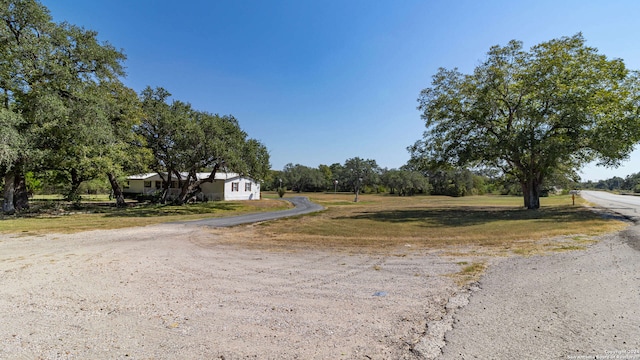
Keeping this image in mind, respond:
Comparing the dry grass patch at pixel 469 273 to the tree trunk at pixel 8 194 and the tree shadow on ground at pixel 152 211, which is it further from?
the tree trunk at pixel 8 194

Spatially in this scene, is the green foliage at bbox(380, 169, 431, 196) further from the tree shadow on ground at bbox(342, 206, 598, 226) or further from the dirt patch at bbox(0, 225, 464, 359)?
the dirt patch at bbox(0, 225, 464, 359)

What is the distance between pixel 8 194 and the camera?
807 inches

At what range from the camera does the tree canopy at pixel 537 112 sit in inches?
819

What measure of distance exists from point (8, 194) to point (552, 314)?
93.9ft

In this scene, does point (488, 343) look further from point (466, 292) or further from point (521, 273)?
point (521, 273)

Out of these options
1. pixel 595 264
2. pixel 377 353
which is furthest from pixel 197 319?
pixel 595 264

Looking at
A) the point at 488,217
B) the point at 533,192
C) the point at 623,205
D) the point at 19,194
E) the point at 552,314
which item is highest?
the point at 533,192

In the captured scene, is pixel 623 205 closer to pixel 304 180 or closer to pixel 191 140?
pixel 191 140

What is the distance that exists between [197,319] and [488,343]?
12.2ft

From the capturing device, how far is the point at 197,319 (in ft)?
14.3

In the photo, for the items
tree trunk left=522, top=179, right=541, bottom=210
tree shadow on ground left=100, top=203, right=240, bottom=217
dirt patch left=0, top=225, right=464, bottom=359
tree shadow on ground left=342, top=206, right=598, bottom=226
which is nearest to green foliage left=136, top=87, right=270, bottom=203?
tree shadow on ground left=100, top=203, right=240, bottom=217

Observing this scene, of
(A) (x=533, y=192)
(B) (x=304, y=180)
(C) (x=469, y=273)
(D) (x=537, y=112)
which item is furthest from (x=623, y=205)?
(B) (x=304, y=180)

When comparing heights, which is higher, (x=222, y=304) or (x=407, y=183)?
(x=407, y=183)

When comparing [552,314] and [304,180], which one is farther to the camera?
[304,180]
